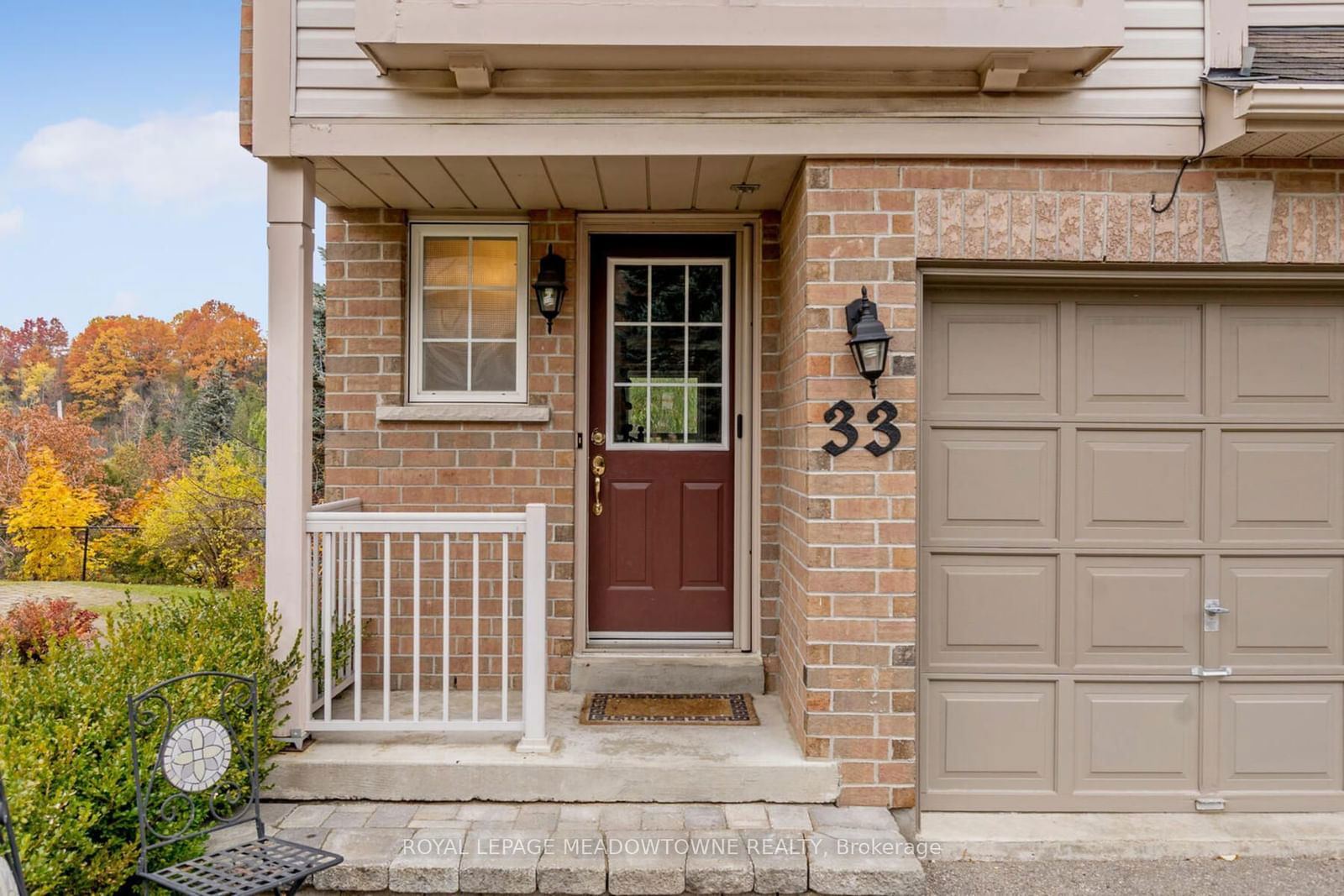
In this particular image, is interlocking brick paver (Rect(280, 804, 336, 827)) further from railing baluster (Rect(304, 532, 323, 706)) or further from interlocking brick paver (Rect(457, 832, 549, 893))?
interlocking brick paver (Rect(457, 832, 549, 893))

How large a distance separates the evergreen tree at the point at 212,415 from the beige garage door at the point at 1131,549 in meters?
12.0

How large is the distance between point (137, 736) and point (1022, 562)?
312 cm

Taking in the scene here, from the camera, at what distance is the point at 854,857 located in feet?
9.02

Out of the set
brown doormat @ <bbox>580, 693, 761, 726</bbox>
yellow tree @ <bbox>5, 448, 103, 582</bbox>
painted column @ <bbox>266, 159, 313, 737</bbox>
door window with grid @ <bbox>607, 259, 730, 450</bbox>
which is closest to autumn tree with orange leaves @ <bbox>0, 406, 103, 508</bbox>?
yellow tree @ <bbox>5, 448, 103, 582</bbox>

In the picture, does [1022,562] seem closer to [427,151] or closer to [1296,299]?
[1296,299]

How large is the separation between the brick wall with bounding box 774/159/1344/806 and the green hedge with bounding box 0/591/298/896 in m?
2.15

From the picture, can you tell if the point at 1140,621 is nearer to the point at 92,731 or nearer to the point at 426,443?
the point at 426,443

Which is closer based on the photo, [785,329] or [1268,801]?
[1268,801]

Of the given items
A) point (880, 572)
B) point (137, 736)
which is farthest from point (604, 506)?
point (137, 736)

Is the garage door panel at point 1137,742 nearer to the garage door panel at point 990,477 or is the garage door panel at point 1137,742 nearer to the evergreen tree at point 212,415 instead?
the garage door panel at point 990,477

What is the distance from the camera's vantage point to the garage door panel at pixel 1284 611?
10.8 feet

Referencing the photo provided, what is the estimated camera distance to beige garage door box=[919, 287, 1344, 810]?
10.8 feet

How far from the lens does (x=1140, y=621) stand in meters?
3.29

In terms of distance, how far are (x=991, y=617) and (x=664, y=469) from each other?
1695mm
